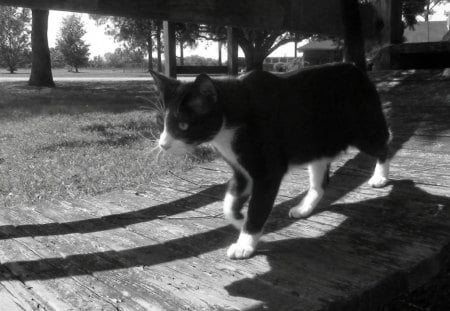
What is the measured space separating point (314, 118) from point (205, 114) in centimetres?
70

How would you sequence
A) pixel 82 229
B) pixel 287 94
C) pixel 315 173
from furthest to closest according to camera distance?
pixel 315 173 < pixel 82 229 < pixel 287 94

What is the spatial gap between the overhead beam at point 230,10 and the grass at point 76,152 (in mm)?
688

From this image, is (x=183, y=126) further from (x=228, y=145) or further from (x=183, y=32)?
(x=183, y=32)

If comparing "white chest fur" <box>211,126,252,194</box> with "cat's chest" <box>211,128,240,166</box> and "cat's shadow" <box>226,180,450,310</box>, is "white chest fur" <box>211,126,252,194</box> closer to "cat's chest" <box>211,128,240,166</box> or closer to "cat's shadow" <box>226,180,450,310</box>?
"cat's chest" <box>211,128,240,166</box>

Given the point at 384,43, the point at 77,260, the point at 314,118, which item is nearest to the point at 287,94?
the point at 314,118

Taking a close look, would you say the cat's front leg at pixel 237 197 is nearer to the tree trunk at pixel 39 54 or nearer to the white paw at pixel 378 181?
the white paw at pixel 378 181

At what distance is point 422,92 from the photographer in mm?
5164

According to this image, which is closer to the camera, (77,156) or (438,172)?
(438,172)

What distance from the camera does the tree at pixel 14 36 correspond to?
48.5 metres

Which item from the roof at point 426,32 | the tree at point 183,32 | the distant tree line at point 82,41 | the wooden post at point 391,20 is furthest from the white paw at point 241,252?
the roof at point 426,32

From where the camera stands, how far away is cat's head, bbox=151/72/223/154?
230cm

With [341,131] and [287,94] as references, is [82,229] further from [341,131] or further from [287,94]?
[341,131]

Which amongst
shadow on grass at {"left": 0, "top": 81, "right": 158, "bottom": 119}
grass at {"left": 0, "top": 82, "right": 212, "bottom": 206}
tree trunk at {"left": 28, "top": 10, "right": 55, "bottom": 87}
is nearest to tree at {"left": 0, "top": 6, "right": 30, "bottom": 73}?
tree trunk at {"left": 28, "top": 10, "right": 55, "bottom": 87}

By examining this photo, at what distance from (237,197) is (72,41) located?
59939mm
